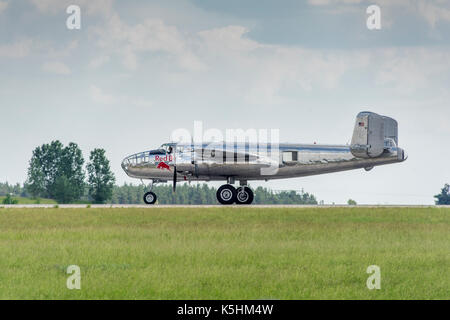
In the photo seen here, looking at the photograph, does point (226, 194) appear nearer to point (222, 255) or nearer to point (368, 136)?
point (368, 136)

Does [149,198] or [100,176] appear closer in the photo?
[149,198]

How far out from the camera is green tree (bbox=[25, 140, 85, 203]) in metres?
125

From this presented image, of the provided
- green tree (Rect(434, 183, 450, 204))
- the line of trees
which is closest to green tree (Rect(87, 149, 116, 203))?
the line of trees

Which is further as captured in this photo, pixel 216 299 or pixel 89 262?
pixel 89 262

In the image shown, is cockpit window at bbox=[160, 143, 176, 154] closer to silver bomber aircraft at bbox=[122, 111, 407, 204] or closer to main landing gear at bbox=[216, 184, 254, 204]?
silver bomber aircraft at bbox=[122, 111, 407, 204]

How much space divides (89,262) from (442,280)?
11.1 m

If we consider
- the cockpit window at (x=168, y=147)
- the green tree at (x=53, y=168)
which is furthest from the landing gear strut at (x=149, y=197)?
the green tree at (x=53, y=168)

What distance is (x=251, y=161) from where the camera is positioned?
4459 centimetres

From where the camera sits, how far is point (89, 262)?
800 inches

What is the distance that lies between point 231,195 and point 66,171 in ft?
285

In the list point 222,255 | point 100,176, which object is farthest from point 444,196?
point 222,255
